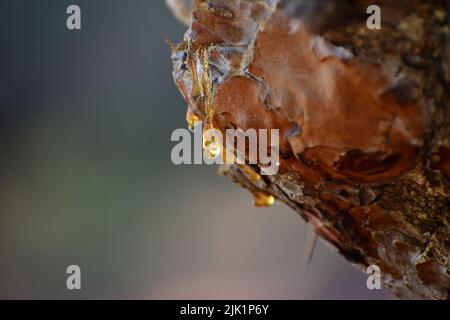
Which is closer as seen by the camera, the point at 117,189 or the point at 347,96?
the point at 347,96

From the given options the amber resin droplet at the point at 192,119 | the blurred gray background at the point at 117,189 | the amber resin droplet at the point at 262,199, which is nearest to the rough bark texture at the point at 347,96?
the amber resin droplet at the point at 192,119

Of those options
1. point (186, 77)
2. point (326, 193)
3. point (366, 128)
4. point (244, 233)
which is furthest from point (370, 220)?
point (244, 233)

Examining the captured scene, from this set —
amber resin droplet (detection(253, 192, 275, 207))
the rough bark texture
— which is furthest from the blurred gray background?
the rough bark texture

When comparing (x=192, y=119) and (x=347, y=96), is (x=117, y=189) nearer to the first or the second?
(x=192, y=119)

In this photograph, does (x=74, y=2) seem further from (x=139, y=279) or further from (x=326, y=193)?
(x=326, y=193)

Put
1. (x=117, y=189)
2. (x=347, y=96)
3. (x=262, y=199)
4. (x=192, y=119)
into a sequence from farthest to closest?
(x=117, y=189), (x=262, y=199), (x=192, y=119), (x=347, y=96)

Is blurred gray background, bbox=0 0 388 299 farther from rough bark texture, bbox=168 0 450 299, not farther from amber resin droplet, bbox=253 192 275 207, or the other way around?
rough bark texture, bbox=168 0 450 299

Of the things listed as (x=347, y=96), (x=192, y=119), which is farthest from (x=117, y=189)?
(x=347, y=96)
